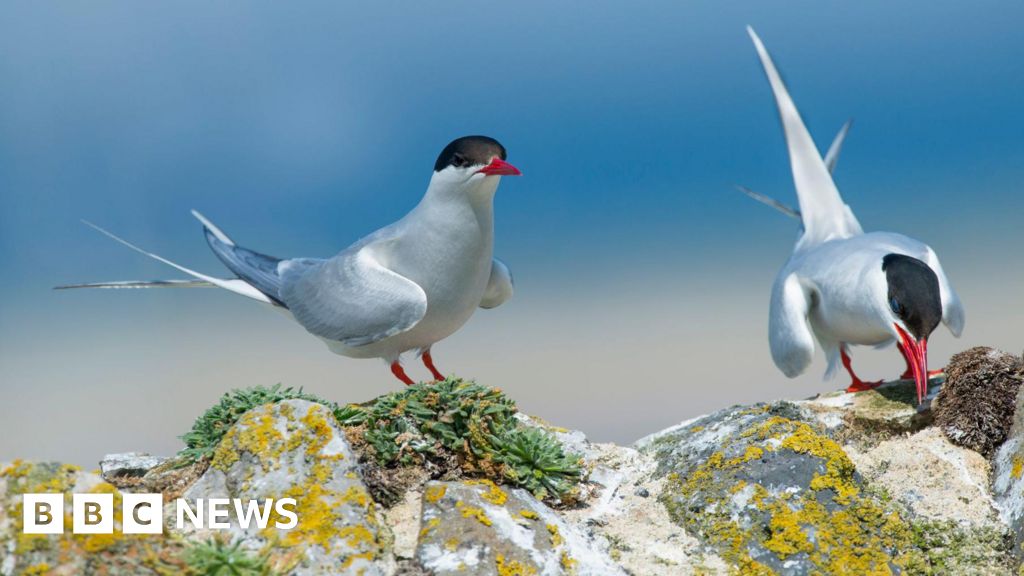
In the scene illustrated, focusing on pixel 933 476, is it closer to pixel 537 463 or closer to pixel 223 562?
pixel 537 463

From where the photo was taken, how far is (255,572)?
4.07 metres

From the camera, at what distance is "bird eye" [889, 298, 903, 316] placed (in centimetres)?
700

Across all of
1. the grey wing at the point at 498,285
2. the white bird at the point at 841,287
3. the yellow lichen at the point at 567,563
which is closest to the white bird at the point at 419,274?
the grey wing at the point at 498,285

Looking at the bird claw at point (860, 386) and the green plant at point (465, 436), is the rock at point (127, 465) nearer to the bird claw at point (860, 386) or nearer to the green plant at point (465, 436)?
the green plant at point (465, 436)

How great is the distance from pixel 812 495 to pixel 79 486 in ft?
12.0

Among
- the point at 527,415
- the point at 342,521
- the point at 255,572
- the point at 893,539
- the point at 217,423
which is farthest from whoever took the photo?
the point at 527,415

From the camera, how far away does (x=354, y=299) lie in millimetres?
6965

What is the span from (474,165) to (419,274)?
915mm

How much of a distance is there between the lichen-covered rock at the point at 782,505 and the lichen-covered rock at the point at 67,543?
2764mm

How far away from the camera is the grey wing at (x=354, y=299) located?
6.69 meters

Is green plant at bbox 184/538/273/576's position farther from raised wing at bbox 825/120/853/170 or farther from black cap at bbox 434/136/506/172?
raised wing at bbox 825/120/853/170

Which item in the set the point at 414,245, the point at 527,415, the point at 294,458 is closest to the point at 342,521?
the point at 294,458

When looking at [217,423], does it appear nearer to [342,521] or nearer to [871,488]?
[342,521]

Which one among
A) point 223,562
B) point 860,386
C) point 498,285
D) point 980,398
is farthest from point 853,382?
point 223,562
